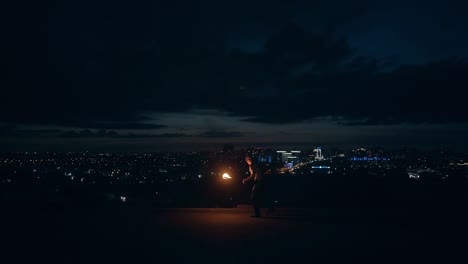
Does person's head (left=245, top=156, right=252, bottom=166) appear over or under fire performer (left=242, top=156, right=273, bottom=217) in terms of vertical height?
over

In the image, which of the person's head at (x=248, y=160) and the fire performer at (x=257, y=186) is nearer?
the fire performer at (x=257, y=186)

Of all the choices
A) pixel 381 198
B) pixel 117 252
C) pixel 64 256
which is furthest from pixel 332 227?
pixel 381 198

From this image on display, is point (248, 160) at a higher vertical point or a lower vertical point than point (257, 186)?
higher

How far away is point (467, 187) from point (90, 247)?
1688 centimetres

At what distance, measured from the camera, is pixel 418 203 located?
50.4 feet

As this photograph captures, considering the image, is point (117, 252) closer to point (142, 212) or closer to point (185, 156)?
point (142, 212)

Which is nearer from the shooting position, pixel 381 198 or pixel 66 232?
pixel 66 232

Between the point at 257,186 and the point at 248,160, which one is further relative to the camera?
the point at 248,160

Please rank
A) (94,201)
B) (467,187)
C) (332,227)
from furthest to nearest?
(467,187) → (94,201) → (332,227)

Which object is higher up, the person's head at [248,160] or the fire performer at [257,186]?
the person's head at [248,160]

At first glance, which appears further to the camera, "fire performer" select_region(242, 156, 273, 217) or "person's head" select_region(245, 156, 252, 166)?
"person's head" select_region(245, 156, 252, 166)

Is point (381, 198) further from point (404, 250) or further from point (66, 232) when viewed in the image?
point (66, 232)

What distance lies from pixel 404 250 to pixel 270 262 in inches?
104

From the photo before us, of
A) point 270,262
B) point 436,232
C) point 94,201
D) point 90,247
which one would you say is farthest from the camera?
point 94,201
